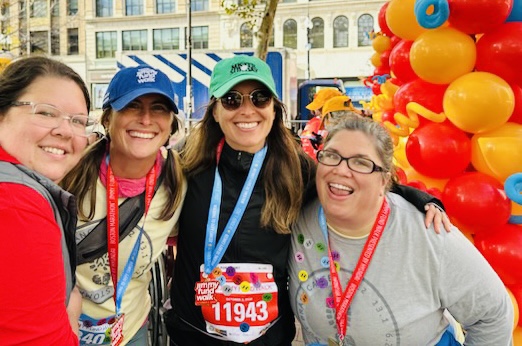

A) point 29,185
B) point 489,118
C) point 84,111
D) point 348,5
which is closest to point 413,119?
point 489,118

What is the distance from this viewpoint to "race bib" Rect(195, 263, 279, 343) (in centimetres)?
207

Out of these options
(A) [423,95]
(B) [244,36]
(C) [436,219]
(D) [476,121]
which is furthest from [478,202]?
(B) [244,36]

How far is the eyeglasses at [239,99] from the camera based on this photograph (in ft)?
7.45

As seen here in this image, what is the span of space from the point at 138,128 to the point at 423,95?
2.11m

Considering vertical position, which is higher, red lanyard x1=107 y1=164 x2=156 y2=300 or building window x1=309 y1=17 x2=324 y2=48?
building window x1=309 y1=17 x2=324 y2=48

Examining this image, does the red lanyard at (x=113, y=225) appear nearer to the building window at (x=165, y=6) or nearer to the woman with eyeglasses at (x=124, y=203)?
the woman with eyeglasses at (x=124, y=203)

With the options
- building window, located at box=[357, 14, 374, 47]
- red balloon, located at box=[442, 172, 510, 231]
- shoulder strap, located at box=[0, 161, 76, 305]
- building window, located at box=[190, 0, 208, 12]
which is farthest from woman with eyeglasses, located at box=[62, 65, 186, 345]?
building window, located at box=[190, 0, 208, 12]

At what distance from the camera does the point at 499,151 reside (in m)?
2.77

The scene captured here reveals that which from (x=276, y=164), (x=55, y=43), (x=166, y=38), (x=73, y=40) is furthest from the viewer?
(x=73, y=40)

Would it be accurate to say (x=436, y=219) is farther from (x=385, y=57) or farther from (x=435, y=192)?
(x=385, y=57)

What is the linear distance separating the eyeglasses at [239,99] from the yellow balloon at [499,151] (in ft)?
5.06

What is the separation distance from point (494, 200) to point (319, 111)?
476 centimetres

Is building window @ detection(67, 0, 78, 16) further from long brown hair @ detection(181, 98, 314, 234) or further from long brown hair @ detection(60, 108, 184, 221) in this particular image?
long brown hair @ detection(60, 108, 184, 221)

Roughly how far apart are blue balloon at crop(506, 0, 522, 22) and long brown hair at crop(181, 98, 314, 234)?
1702 millimetres
